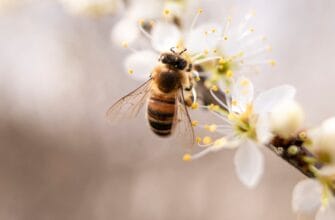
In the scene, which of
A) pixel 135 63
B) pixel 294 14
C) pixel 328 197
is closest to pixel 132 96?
pixel 135 63

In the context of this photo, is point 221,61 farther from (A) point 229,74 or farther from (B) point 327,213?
(B) point 327,213

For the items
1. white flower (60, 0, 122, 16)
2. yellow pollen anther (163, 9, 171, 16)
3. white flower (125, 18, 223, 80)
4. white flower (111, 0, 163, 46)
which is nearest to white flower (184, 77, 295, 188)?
white flower (125, 18, 223, 80)

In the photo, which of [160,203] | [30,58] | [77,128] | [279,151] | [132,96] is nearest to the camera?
[279,151]

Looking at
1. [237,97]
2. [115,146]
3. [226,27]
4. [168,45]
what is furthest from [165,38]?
[115,146]

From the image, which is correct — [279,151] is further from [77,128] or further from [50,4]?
[50,4]

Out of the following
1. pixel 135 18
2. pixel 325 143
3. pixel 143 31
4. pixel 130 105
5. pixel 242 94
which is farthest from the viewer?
pixel 135 18

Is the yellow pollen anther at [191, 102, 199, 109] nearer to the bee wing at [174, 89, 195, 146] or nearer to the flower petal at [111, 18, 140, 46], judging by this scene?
the bee wing at [174, 89, 195, 146]
